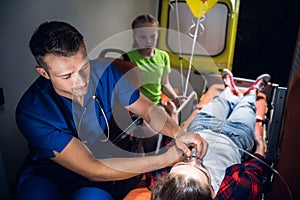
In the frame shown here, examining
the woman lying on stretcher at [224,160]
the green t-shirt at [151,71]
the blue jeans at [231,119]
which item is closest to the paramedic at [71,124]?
the woman lying on stretcher at [224,160]

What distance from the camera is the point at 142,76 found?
222 cm

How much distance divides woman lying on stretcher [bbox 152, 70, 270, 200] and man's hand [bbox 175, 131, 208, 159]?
0.04 meters

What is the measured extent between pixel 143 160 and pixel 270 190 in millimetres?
740

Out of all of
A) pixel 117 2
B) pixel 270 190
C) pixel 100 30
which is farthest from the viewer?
pixel 117 2

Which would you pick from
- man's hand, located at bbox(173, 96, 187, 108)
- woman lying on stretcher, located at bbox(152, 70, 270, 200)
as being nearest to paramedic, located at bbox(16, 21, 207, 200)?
woman lying on stretcher, located at bbox(152, 70, 270, 200)

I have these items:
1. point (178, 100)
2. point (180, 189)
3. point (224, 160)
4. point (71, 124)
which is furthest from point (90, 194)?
point (178, 100)

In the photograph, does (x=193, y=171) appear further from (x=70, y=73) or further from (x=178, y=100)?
(x=178, y=100)

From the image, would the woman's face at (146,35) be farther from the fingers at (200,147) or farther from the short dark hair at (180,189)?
the short dark hair at (180,189)

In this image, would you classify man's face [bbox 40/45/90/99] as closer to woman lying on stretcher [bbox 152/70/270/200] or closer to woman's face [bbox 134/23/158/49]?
woman lying on stretcher [bbox 152/70/270/200]

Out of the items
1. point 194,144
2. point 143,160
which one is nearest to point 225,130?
point 194,144

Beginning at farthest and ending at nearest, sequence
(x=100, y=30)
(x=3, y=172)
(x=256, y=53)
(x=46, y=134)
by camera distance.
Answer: (x=256, y=53), (x=100, y=30), (x=3, y=172), (x=46, y=134)

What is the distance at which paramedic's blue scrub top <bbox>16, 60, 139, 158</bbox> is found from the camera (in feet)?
3.87

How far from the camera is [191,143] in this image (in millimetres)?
1384

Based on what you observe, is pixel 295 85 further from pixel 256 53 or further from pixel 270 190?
pixel 256 53
